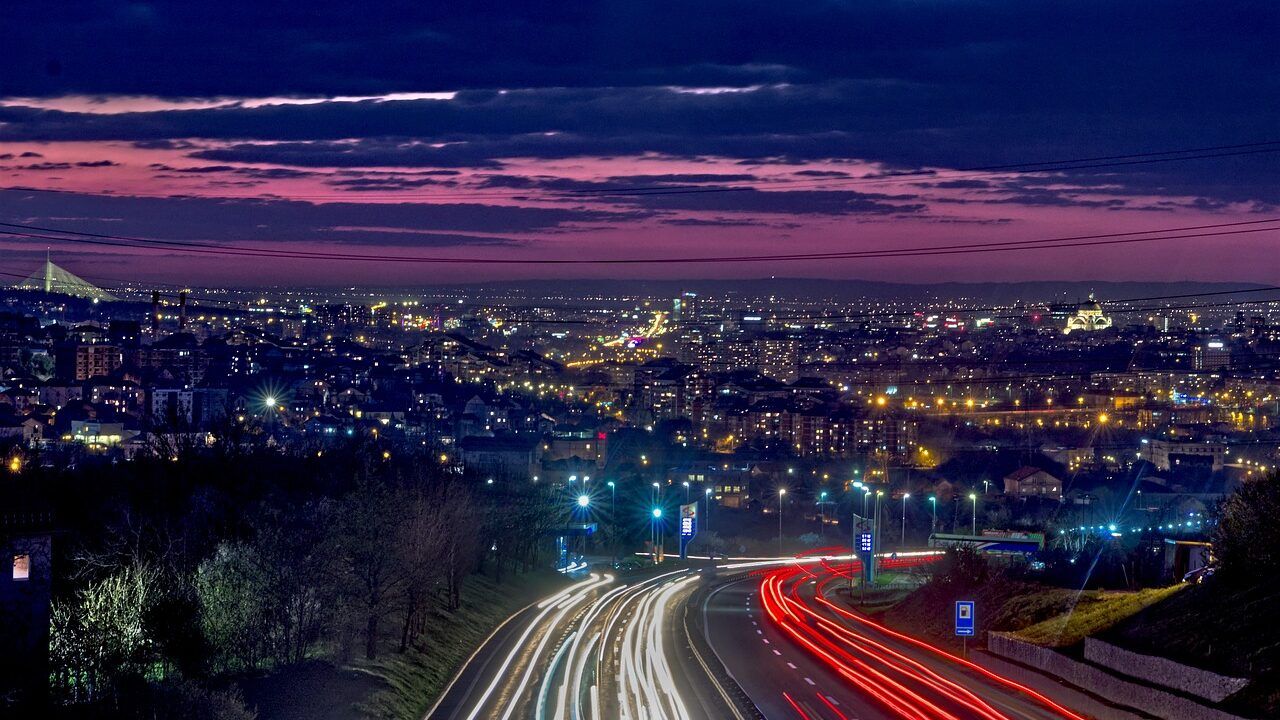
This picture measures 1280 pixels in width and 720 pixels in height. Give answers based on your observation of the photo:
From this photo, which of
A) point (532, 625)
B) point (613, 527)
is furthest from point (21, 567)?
point (613, 527)

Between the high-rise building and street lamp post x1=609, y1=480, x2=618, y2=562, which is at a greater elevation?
Result: the high-rise building

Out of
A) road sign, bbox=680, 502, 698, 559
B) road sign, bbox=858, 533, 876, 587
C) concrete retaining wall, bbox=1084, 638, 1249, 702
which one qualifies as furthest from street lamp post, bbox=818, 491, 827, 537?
concrete retaining wall, bbox=1084, 638, 1249, 702

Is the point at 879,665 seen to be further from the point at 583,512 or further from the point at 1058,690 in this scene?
the point at 583,512

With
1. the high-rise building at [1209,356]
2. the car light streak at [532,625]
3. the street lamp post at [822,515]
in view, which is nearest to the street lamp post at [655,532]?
the car light streak at [532,625]

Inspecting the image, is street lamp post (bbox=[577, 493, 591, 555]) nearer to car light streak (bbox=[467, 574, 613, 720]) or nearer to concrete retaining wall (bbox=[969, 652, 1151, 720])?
car light streak (bbox=[467, 574, 613, 720])

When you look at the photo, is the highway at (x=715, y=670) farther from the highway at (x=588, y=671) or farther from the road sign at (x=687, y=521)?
the road sign at (x=687, y=521)

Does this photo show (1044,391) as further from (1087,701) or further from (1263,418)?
(1087,701)

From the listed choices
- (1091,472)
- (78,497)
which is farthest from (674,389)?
(78,497)
